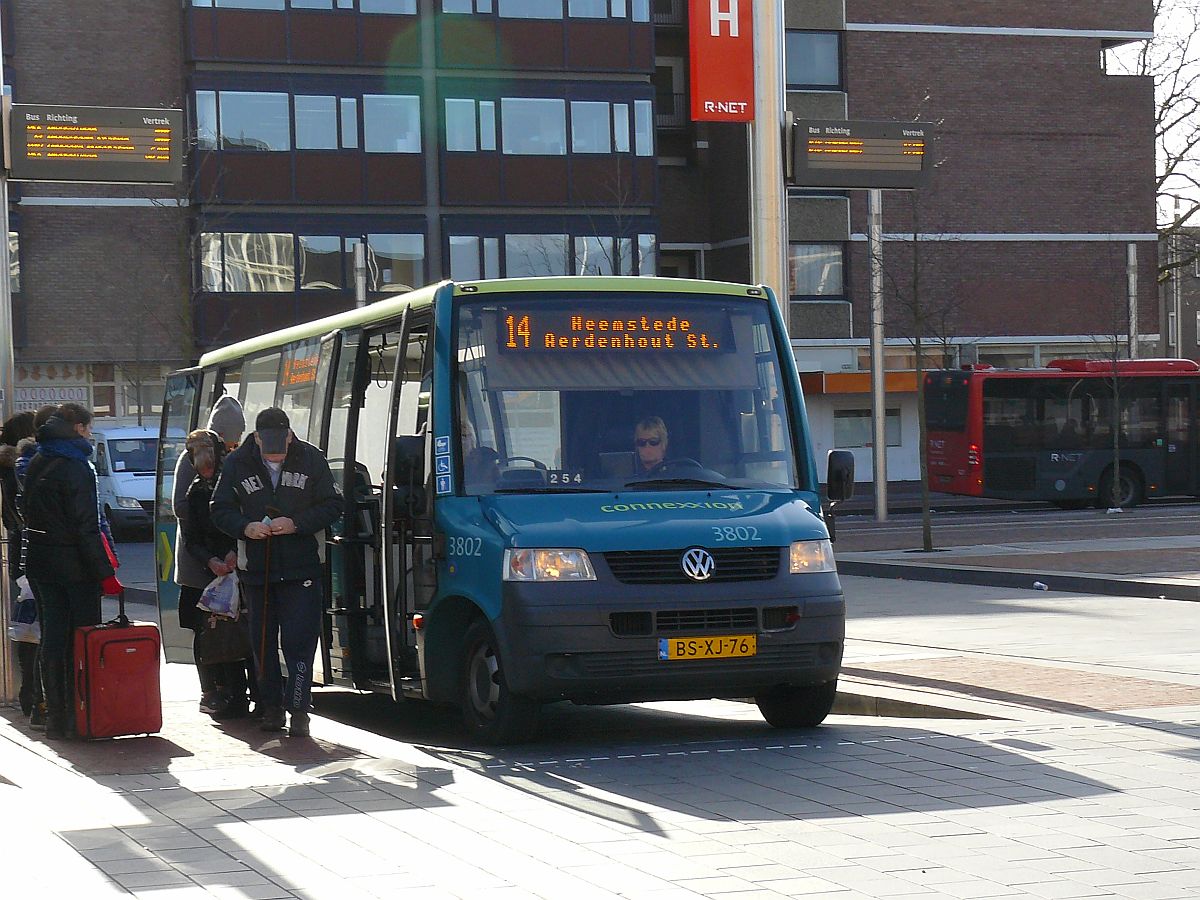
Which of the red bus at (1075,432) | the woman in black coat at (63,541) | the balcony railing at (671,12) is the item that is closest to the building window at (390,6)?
the balcony railing at (671,12)

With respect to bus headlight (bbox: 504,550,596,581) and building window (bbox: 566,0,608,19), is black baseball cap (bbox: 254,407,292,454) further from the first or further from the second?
building window (bbox: 566,0,608,19)

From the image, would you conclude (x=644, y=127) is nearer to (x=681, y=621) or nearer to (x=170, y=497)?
(x=170, y=497)

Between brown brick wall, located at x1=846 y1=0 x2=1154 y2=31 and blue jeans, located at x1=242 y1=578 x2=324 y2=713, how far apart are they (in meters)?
45.3

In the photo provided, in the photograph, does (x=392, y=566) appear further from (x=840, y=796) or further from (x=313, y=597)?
(x=840, y=796)

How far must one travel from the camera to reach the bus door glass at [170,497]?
50.6ft

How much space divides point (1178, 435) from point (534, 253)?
17.6 metres

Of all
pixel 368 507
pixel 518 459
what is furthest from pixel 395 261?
pixel 518 459

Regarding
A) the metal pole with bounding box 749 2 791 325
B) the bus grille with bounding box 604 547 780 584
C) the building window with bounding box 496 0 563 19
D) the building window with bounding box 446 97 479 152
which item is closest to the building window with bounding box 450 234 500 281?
the building window with bounding box 446 97 479 152

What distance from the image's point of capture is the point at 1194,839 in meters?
7.18

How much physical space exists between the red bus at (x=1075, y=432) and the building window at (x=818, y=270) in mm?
11913

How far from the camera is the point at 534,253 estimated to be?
50.9 metres

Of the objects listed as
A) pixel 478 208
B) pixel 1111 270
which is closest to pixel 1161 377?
pixel 1111 270

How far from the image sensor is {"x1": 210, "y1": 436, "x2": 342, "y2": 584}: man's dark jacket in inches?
410

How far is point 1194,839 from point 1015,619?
9.72 m
